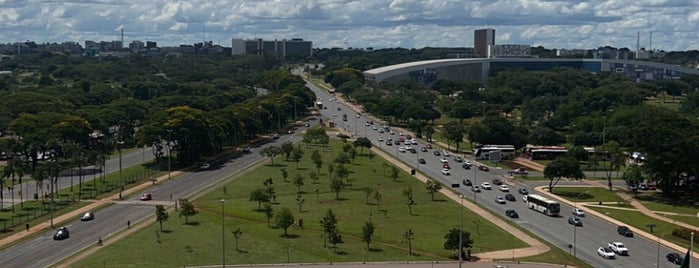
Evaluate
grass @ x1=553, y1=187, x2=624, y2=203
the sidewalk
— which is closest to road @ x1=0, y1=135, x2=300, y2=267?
the sidewalk

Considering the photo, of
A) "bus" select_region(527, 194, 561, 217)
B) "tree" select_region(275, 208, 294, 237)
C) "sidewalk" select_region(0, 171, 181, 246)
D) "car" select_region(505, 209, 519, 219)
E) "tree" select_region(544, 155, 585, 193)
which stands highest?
"tree" select_region(544, 155, 585, 193)

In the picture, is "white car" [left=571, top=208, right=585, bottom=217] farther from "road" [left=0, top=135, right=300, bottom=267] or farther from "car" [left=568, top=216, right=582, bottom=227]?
"road" [left=0, top=135, right=300, bottom=267]

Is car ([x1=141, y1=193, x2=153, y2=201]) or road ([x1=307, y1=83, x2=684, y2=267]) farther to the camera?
car ([x1=141, y1=193, x2=153, y2=201])

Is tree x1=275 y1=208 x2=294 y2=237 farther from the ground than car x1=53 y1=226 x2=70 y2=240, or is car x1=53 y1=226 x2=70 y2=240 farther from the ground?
tree x1=275 y1=208 x2=294 y2=237

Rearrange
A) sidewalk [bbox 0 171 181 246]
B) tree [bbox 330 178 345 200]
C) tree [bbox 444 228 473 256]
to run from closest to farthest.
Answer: tree [bbox 444 228 473 256] < sidewalk [bbox 0 171 181 246] < tree [bbox 330 178 345 200]

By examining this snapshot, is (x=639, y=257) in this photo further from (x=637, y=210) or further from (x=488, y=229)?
(x=637, y=210)

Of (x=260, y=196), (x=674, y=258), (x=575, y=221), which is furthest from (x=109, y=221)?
(x=674, y=258)
